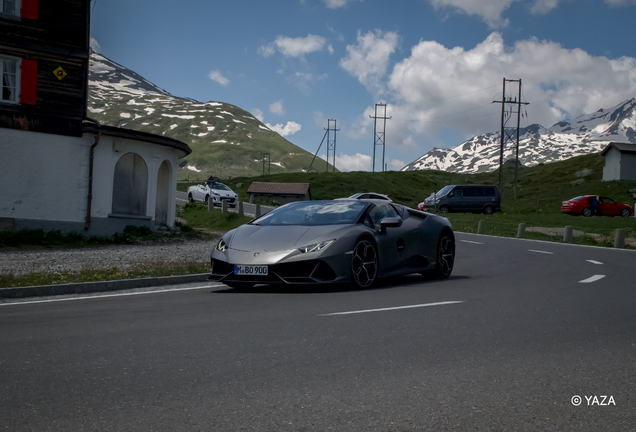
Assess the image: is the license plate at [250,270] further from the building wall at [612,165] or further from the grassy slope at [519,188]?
the building wall at [612,165]

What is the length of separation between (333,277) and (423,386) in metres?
4.65

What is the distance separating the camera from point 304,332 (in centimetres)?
548

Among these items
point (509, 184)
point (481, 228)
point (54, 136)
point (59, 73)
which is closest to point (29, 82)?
point (59, 73)

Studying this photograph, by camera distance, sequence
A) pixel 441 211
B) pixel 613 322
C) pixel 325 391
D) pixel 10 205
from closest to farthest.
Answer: pixel 325 391, pixel 613 322, pixel 10 205, pixel 441 211

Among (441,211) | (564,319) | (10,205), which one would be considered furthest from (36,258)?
(441,211)

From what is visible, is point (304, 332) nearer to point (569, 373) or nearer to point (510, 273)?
point (569, 373)

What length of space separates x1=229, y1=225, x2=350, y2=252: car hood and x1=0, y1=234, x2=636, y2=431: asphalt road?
2.60 ft

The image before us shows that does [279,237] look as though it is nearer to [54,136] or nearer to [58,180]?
[58,180]

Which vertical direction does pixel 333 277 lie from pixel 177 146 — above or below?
below

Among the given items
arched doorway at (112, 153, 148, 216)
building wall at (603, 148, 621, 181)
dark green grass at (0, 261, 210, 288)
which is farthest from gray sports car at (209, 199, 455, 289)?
building wall at (603, 148, 621, 181)

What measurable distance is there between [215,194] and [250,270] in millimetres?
30324

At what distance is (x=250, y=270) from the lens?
8.43 meters

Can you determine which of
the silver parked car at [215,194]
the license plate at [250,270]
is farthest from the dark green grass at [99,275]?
A: the silver parked car at [215,194]

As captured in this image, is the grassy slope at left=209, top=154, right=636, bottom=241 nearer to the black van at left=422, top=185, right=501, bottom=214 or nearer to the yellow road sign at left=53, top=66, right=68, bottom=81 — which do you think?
the black van at left=422, top=185, right=501, bottom=214
